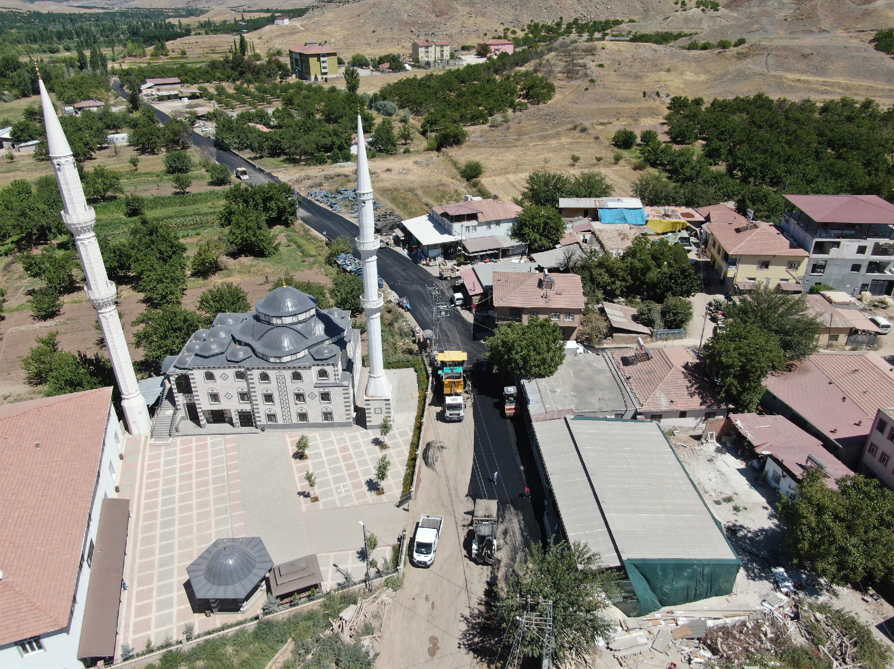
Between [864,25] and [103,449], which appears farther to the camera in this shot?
[864,25]

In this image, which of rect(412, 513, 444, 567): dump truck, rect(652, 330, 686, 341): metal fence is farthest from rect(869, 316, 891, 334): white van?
rect(412, 513, 444, 567): dump truck

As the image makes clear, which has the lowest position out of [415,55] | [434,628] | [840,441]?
[434,628]

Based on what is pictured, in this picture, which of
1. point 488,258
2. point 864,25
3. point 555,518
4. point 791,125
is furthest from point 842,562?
point 864,25

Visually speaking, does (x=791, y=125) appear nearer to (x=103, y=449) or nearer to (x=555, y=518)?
(x=555, y=518)

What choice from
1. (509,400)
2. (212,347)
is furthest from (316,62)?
(509,400)

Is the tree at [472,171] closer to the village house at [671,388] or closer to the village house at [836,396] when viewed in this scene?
the village house at [671,388]

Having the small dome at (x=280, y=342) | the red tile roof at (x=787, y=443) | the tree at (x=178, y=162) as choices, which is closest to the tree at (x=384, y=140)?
the tree at (x=178, y=162)
